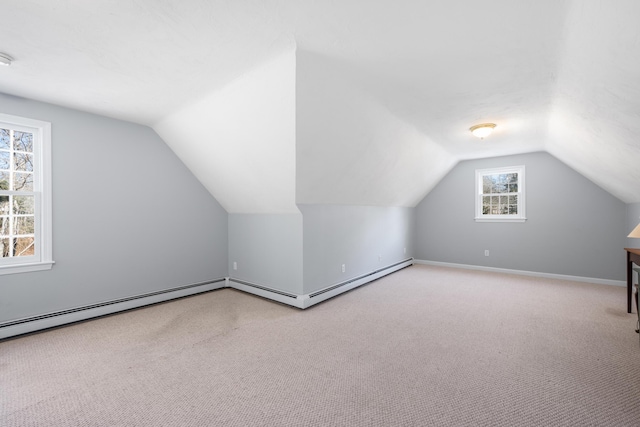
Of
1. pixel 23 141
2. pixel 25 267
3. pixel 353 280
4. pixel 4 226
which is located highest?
pixel 23 141

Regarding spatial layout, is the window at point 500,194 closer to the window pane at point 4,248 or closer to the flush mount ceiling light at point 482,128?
the flush mount ceiling light at point 482,128

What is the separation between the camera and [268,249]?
397 centimetres

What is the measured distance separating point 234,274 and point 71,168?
A: 246 cm

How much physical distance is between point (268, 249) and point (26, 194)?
2.62 meters

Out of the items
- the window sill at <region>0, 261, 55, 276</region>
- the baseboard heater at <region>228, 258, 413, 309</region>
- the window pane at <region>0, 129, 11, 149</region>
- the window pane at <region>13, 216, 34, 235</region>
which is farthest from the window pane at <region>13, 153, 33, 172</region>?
the baseboard heater at <region>228, 258, 413, 309</region>

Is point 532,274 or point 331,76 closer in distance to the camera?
point 331,76

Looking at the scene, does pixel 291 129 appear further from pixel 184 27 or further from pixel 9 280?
pixel 9 280

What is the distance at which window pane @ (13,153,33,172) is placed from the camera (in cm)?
287

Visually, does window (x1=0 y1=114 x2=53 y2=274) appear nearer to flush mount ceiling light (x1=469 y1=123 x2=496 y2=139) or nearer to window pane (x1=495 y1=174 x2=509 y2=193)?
flush mount ceiling light (x1=469 y1=123 x2=496 y2=139)

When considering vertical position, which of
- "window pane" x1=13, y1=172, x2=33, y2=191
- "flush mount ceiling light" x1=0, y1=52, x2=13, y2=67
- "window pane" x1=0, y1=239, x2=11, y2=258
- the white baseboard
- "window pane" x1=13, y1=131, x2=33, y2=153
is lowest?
the white baseboard

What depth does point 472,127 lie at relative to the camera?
3719 mm

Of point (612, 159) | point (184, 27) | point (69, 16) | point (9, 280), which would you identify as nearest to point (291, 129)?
point (184, 27)

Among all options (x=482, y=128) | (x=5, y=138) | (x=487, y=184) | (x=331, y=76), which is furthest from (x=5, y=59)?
(x=487, y=184)

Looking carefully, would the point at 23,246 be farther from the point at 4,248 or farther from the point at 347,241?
the point at 347,241
